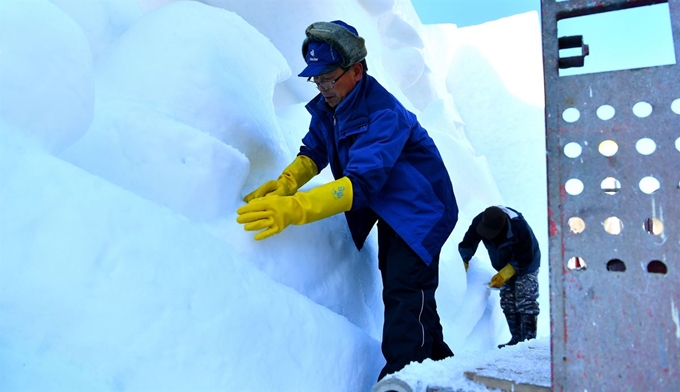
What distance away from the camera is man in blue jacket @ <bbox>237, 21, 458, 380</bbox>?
146 centimetres

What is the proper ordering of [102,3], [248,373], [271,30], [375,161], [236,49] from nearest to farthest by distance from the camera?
[248,373]
[375,161]
[236,49]
[102,3]
[271,30]

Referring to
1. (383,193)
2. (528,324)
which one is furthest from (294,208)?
(528,324)

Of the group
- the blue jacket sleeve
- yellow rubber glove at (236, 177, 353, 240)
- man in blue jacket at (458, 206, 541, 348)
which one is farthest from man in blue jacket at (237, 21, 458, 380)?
man in blue jacket at (458, 206, 541, 348)

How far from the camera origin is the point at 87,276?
3.55ft

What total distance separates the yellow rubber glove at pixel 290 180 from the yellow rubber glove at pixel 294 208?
0.78 ft

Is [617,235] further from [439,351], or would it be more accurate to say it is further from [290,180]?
[290,180]

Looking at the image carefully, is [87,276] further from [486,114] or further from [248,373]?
[486,114]

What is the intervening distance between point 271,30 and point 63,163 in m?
2.71

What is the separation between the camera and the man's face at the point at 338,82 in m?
1.66

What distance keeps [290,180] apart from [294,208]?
0.40 m

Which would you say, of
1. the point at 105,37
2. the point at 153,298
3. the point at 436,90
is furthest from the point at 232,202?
the point at 436,90

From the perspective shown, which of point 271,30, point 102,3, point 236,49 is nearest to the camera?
point 236,49

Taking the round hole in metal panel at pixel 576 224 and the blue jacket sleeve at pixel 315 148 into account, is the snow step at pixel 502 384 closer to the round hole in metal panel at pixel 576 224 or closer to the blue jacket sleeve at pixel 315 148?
the round hole in metal panel at pixel 576 224

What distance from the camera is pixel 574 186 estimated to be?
2.85 ft
